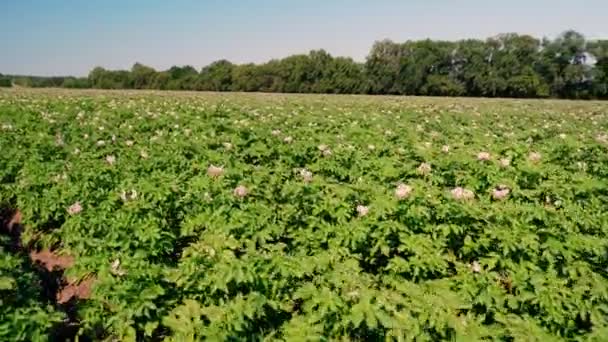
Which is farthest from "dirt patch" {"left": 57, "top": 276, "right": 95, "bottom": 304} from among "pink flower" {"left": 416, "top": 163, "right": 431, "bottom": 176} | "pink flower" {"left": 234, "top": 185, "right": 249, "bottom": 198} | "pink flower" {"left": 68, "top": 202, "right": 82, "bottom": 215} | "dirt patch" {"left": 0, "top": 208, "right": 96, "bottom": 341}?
"pink flower" {"left": 416, "top": 163, "right": 431, "bottom": 176}

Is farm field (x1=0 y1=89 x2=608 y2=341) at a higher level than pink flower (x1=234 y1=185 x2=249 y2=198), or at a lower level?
lower

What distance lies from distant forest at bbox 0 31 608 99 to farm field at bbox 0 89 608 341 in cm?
7119

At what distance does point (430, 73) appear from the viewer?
80.9 m

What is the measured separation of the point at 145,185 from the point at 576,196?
5639 mm

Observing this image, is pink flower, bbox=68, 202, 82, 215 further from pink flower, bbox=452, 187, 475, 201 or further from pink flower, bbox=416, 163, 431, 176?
pink flower, bbox=416, 163, 431, 176

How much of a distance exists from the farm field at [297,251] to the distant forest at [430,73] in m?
71.2

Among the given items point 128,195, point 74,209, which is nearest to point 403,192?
point 128,195

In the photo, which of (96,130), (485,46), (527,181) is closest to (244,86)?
(485,46)

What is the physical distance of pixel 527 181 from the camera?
24.0 ft

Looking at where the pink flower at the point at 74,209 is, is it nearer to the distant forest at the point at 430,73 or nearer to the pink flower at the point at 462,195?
the pink flower at the point at 462,195

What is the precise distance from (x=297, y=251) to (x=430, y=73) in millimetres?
80728

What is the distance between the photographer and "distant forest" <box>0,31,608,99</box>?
72625 mm

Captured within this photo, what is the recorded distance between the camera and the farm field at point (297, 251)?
11.5ft

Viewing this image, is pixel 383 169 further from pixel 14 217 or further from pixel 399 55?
pixel 399 55
